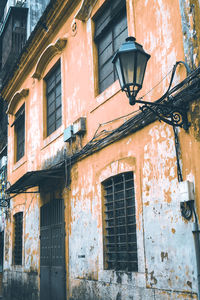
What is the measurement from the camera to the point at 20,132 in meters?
14.0

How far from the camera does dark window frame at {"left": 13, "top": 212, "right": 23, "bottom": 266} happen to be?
503 inches

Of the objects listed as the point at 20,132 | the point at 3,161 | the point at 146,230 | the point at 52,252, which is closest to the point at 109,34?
the point at 146,230

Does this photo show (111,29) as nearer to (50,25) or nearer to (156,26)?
(156,26)

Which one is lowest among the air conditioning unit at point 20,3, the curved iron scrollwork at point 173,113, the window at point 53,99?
the curved iron scrollwork at point 173,113

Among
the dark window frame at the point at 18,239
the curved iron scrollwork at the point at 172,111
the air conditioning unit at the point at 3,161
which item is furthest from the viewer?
the air conditioning unit at the point at 3,161

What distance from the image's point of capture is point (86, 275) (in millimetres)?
7844

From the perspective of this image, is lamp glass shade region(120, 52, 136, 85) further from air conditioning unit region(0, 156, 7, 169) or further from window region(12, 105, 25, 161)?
air conditioning unit region(0, 156, 7, 169)

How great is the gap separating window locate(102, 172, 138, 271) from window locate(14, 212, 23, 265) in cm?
616

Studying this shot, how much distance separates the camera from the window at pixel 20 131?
13505 millimetres

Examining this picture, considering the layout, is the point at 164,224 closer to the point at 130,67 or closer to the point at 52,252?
the point at 130,67

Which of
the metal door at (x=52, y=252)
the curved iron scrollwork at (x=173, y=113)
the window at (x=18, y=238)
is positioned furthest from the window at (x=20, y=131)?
the curved iron scrollwork at (x=173, y=113)

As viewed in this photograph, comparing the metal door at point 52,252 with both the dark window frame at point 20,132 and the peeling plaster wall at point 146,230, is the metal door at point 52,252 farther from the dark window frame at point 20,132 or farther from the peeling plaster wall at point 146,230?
the dark window frame at point 20,132

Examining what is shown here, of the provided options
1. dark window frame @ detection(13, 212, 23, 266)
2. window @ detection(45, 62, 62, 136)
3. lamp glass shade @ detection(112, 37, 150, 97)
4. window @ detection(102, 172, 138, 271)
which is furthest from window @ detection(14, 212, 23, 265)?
lamp glass shade @ detection(112, 37, 150, 97)

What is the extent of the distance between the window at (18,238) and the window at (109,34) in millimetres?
6514
